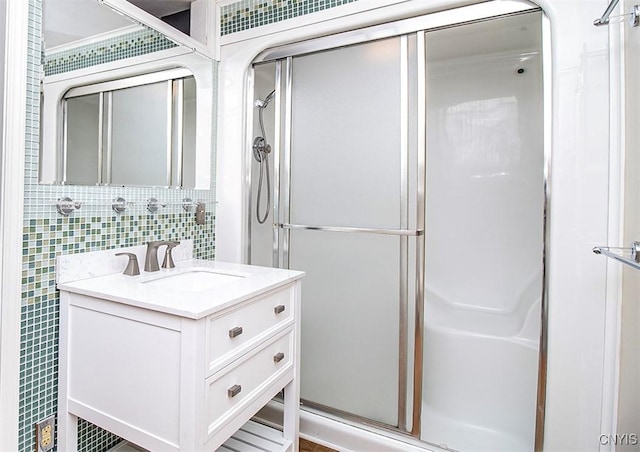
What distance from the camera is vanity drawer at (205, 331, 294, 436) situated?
3.68 ft

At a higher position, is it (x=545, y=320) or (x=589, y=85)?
(x=589, y=85)

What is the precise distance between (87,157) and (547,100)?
1.89 meters

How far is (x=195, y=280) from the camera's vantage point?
167 centimetres

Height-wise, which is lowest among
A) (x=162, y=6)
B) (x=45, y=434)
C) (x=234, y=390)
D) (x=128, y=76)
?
(x=45, y=434)

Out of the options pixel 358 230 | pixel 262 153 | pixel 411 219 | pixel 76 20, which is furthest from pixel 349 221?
pixel 76 20

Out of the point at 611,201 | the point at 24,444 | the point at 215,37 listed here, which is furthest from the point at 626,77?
the point at 24,444

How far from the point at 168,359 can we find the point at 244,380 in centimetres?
29

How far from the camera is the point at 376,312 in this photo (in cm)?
178

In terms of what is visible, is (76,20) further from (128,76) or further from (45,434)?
(45,434)

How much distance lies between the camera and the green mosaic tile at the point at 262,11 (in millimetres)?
1817

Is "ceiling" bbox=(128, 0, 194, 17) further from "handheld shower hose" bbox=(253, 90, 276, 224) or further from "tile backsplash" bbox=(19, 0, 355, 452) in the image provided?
"handheld shower hose" bbox=(253, 90, 276, 224)

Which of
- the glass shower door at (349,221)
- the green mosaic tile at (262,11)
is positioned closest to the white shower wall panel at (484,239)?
the glass shower door at (349,221)

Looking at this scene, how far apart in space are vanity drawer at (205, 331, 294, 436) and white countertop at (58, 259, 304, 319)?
0.23 m

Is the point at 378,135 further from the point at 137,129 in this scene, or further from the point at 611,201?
the point at 137,129
